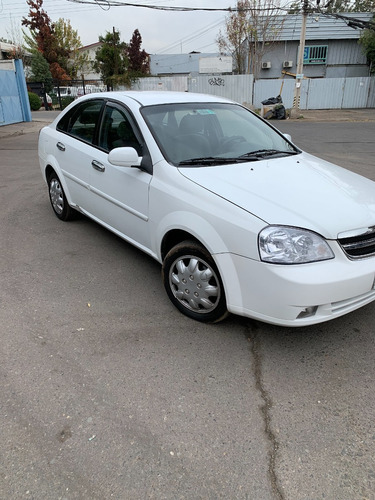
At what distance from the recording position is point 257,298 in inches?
101

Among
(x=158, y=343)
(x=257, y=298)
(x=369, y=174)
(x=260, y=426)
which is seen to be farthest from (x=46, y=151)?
(x=369, y=174)

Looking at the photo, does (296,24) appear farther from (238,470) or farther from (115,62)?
(238,470)

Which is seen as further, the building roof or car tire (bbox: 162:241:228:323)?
the building roof

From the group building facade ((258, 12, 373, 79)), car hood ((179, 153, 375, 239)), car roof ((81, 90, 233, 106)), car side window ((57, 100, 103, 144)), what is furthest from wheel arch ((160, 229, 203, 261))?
building facade ((258, 12, 373, 79))

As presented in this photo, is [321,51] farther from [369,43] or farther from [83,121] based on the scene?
[83,121]

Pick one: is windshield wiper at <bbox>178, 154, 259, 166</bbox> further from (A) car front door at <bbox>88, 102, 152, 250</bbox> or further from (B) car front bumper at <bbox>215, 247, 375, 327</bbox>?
(B) car front bumper at <bbox>215, 247, 375, 327</bbox>

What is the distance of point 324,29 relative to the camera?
31297 millimetres

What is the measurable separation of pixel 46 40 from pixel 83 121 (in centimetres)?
4501

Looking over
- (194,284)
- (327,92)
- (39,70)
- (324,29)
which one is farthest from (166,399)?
(39,70)

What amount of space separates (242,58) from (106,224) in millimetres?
35068

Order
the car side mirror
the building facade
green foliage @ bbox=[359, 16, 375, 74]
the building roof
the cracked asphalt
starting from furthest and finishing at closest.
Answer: the building facade, the building roof, green foliage @ bbox=[359, 16, 375, 74], the car side mirror, the cracked asphalt

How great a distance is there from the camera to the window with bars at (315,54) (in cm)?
3238

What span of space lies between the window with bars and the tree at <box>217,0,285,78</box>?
129 inches

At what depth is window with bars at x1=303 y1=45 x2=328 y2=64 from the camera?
32375mm
